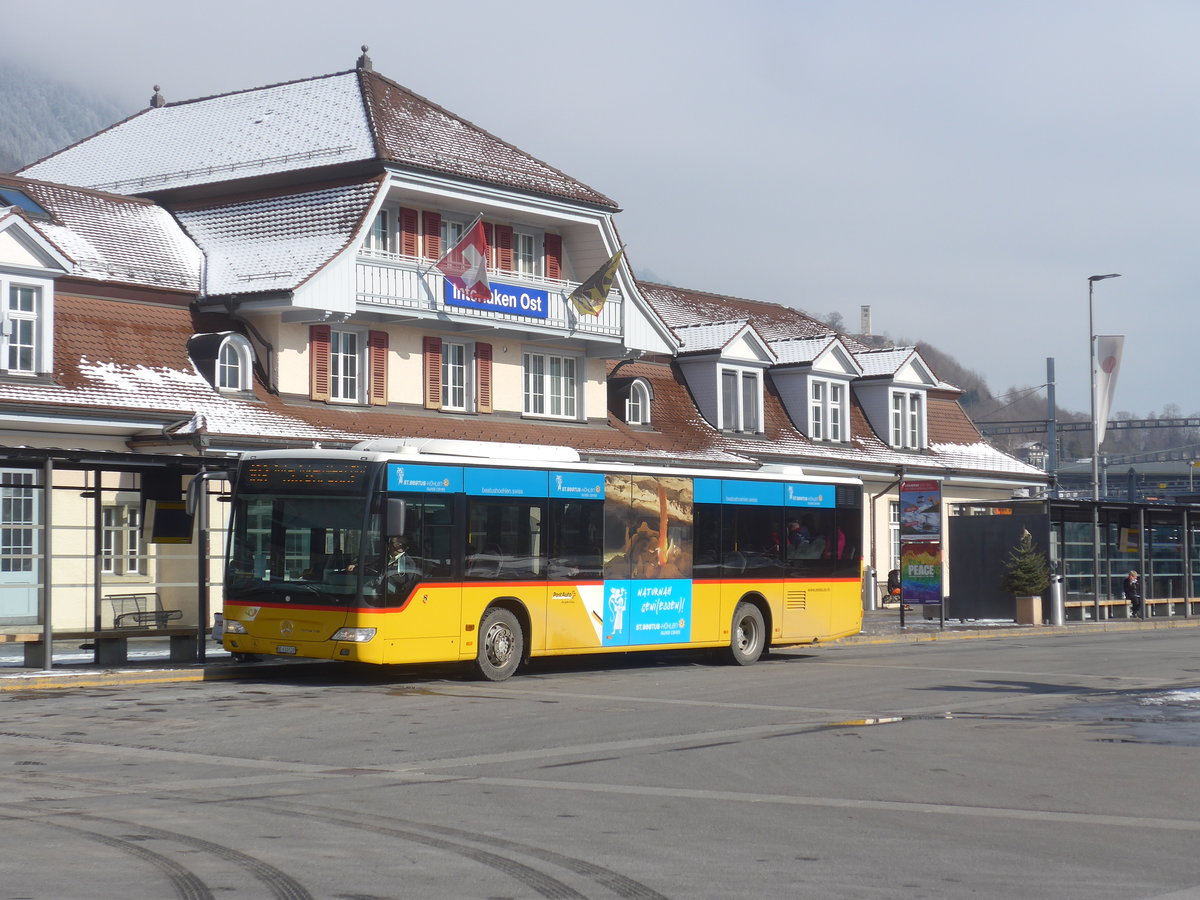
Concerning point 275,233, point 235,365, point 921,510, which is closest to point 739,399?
point 921,510

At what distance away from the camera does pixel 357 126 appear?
35.5 metres

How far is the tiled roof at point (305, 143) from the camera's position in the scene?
35281mm

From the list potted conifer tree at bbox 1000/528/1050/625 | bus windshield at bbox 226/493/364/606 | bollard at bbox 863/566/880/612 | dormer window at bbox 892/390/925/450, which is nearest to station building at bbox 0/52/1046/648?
bus windshield at bbox 226/493/364/606

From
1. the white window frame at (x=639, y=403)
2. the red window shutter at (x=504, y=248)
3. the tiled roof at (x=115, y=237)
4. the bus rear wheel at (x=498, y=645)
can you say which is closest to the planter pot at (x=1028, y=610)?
the white window frame at (x=639, y=403)

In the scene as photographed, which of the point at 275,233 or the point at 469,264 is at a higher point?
the point at 275,233

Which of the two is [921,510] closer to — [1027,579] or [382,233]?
[1027,579]

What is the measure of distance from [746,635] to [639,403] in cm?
1715

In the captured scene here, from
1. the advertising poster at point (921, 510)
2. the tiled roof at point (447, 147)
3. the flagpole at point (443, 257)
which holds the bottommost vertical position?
the advertising poster at point (921, 510)

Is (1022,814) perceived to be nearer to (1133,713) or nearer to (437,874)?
(437,874)

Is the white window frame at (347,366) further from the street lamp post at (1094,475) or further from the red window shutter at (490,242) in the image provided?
the street lamp post at (1094,475)

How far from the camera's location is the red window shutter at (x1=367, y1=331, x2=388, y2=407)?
1361 inches

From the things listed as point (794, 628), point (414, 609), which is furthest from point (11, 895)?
point (794, 628)

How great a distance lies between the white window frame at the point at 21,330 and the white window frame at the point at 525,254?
11.5 metres

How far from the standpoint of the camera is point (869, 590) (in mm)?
46469
